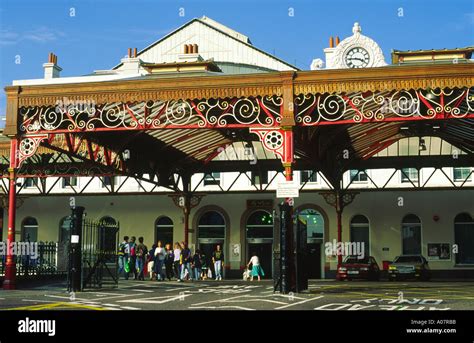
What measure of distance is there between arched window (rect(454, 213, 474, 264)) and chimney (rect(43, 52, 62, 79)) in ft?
99.0

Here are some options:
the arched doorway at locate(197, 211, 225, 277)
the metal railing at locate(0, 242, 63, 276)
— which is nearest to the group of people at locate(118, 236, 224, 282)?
the metal railing at locate(0, 242, 63, 276)

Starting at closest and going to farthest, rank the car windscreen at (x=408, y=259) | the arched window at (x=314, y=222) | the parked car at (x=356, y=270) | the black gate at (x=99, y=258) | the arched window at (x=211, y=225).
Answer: the black gate at (x=99, y=258)
the parked car at (x=356, y=270)
the car windscreen at (x=408, y=259)
the arched window at (x=314, y=222)
the arched window at (x=211, y=225)

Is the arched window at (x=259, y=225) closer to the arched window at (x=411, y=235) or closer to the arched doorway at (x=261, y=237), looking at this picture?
the arched doorway at (x=261, y=237)

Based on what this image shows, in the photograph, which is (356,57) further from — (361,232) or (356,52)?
(361,232)

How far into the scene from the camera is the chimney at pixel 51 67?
158 ft

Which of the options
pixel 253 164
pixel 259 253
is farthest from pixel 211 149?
pixel 259 253

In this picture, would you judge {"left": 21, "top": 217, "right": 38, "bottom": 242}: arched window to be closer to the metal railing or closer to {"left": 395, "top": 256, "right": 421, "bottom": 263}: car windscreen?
the metal railing

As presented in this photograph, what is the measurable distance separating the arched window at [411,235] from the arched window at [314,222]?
421 cm

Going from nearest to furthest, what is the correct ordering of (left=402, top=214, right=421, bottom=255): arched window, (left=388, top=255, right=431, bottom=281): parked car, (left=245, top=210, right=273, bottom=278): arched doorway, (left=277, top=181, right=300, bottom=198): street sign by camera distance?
(left=277, top=181, right=300, bottom=198): street sign
(left=388, top=255, right=431, bottom=281): parked car
(left=402, top=214, right=421, bottom=255): arched window
(left=245, top=210, right=273, bottom=278): arched doorway

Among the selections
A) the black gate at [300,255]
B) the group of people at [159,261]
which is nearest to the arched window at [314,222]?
the group of people at [159,261]

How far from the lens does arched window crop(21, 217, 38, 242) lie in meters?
37.9

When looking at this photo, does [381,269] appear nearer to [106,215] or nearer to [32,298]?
[106,215]

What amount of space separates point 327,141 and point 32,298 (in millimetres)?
12574

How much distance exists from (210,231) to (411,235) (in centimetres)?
1054
